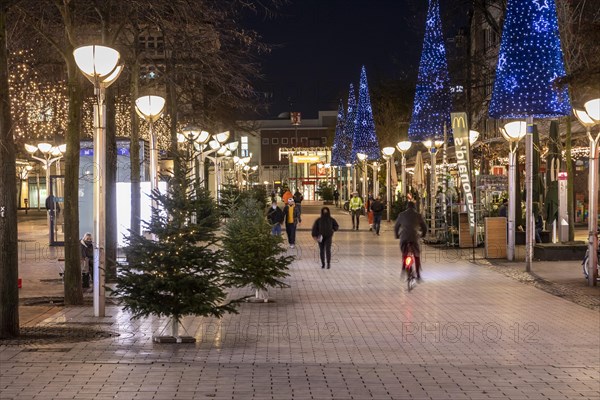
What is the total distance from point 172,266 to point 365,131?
55079mm

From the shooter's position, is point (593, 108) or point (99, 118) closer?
point (99, 118)

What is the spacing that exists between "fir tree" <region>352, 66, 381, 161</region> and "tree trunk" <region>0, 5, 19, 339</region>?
176 ft

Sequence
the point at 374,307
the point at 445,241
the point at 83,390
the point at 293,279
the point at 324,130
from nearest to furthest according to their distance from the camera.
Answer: the point at 83,390, the point at 374,307, the point at 293,279, the point at 445,241, the point at 324,130

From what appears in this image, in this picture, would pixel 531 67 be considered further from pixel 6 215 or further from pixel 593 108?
pixel 6 215

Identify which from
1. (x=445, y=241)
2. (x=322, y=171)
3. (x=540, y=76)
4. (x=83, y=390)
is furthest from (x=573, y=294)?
(x=322, y=171)

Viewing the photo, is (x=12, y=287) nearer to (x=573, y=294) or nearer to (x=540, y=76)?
(x=573, y=294)

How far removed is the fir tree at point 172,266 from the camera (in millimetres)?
12484

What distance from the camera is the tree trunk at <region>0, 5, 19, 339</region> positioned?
12875mm

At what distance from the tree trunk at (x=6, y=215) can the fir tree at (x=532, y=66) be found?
15559 mm

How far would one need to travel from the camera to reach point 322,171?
154125mm

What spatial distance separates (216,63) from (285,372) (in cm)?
1366

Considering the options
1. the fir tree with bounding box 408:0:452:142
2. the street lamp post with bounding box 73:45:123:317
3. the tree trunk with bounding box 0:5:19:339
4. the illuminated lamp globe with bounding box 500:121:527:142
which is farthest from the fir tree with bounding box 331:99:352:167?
the tree trunk with bounding box 0:5:19:339

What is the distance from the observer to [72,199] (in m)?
17.0

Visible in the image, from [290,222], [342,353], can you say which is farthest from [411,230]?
[290,222]
